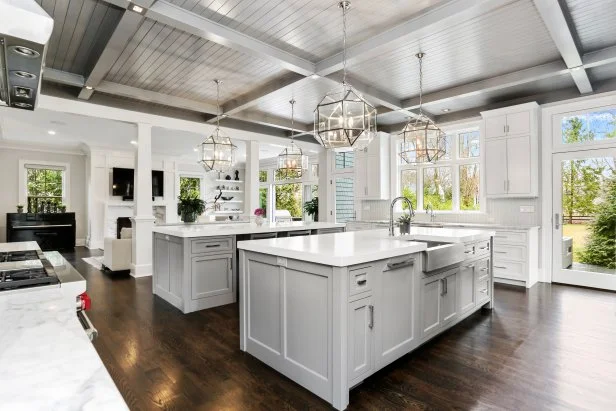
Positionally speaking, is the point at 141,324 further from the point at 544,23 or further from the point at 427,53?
the point at 544,23

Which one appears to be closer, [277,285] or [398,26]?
[277,285]

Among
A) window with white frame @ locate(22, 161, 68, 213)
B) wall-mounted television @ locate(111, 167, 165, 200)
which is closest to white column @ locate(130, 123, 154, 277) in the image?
wall-mounted television @ locate(111, 167, 165, 200)

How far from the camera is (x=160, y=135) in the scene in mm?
7906

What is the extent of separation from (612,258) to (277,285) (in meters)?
5.03

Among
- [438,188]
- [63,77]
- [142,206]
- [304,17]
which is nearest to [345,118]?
[304,17]

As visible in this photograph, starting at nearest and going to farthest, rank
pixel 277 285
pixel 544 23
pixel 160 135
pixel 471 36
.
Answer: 1. pixel 277 285
2. pixel 544 23
3. pixel 471 36
4. pixel 160 135

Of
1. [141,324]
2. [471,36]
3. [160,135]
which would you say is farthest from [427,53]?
[160,135]

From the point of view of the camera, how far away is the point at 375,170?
7.14 m

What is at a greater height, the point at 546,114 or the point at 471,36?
the point at 471,36

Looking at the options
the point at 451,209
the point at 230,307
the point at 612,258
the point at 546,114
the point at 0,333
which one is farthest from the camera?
the point at 451,209

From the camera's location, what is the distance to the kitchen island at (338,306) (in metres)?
1.98

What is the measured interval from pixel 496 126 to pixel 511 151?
476mm

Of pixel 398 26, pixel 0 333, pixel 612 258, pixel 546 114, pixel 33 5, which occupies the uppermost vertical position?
pixel 398 26

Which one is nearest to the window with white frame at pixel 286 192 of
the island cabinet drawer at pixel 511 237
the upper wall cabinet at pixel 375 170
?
the upper wall cabinet at pixel 375 170
